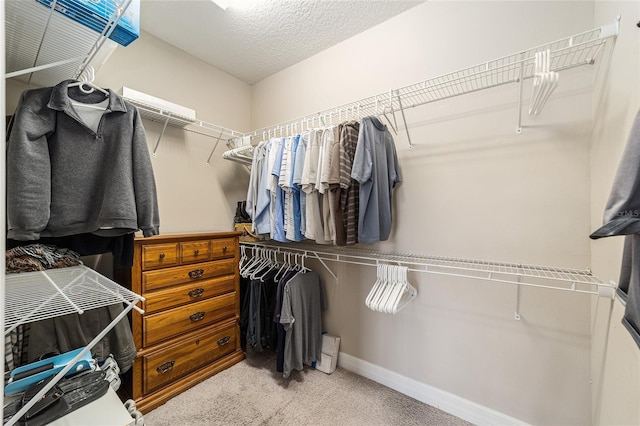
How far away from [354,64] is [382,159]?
98 cm

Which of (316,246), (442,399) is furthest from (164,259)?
(442,399)

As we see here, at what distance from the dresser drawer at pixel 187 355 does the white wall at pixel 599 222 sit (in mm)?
2146

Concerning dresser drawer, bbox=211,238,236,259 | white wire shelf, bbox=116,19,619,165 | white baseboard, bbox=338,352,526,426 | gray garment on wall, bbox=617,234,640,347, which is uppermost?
white wire shelf, bbox=116,19,619,165

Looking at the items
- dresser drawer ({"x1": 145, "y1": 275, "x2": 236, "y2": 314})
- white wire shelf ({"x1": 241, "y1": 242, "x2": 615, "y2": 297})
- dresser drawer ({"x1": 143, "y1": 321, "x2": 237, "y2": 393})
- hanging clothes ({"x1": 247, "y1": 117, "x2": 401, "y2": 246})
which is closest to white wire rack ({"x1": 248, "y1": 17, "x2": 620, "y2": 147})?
hanging clothes ({"x1": 247, "y1": 117, "x2": 401, "y2": 246})

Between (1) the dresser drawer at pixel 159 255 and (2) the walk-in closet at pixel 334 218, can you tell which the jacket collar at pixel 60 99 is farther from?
(1) the dresser drawer at pixel 159 255

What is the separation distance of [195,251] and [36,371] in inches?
36.8

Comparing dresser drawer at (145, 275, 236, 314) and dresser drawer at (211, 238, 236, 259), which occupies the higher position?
dresser drawer at (211, 238, 236, 259)

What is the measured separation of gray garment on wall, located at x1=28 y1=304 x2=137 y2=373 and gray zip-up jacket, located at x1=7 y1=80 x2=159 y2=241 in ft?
1.80

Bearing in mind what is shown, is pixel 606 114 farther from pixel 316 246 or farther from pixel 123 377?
pixel 123 377

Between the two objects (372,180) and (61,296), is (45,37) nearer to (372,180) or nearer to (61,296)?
(61,296)

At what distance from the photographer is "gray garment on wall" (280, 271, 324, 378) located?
1.81 meters

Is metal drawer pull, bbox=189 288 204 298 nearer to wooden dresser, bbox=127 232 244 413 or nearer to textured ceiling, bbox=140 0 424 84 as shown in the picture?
→ wooden dresser, bbox=127 232 244 413

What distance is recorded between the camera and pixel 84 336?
1337 millimetres

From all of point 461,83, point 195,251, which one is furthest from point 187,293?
point 461,83
